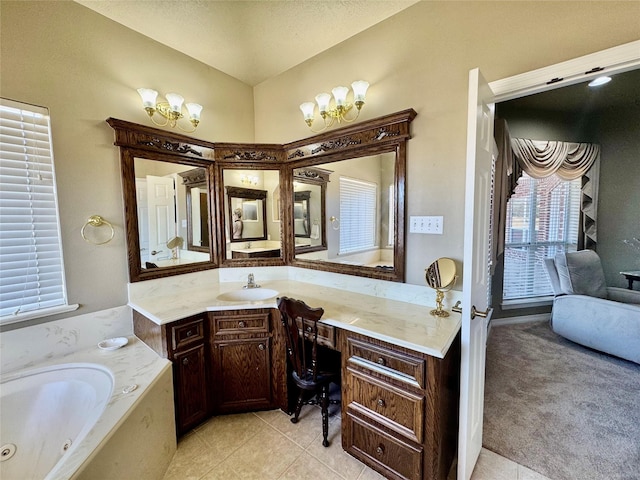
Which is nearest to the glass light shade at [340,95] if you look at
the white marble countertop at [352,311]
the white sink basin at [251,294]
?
the white marble countertop at [352,311]

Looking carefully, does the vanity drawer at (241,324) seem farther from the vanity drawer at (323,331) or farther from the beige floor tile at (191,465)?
the beige floor tile at (191,465)

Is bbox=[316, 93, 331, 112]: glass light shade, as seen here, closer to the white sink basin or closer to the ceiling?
the ceiling

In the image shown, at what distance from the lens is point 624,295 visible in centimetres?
290

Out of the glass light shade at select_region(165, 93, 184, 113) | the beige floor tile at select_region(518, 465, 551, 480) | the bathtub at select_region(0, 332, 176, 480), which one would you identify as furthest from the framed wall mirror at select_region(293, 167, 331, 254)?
the beige floor tile at select_region(518, 465, 551, 480)

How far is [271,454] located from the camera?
154 centimetres

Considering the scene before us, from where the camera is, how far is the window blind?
143cm

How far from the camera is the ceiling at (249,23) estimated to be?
5.46ft

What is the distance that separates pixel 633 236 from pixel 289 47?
469 centimetres

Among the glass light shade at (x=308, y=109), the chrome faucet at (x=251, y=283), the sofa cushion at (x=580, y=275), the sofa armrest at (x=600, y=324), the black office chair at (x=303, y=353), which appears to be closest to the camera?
the black office chair at (x=303, y=353)

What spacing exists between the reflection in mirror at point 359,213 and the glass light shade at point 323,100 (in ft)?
1.42

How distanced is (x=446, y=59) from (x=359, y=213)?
1122mm

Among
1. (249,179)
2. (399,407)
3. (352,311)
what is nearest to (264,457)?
(399,407)

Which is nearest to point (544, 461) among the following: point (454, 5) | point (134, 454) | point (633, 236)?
point (134, 454)

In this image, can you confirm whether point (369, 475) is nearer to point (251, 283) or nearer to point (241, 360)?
point (241, 360)
